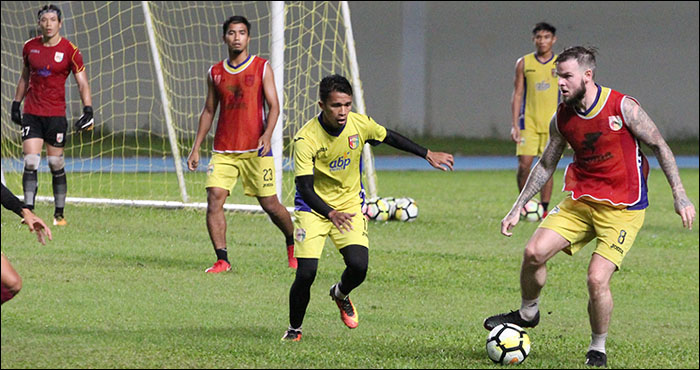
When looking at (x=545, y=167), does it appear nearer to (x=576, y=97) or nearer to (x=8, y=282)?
(x=576, y=97)

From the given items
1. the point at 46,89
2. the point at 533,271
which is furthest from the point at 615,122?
the point at 46,89

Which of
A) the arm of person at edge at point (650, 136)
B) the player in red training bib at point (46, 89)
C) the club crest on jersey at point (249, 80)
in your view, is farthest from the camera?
the player in red training bib at point (46, 89)

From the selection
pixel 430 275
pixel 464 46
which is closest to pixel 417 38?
pixel 464 46

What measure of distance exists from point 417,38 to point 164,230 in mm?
19823

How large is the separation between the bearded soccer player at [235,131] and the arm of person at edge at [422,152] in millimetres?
1888

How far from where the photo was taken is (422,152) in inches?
228

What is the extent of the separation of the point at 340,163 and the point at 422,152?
484 mm

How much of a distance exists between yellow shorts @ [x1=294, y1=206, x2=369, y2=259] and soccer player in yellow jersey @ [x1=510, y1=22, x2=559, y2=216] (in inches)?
241

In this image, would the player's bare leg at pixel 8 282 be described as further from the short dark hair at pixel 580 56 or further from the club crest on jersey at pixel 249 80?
the club crest on jersey at pixel 249 80

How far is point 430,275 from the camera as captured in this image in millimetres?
8672

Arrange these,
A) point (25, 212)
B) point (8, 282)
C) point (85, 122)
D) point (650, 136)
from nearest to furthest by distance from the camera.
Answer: point (8, 282)
point (25, 212)
point (650, 136)
point (85, 122)

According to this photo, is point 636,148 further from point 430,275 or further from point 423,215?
point 423,215

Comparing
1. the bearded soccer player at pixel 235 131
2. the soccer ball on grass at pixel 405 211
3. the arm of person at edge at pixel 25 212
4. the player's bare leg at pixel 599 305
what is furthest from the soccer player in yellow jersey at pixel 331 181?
the soccer ball on grass at pixel 405 211

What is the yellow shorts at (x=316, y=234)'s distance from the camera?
18.5ft
